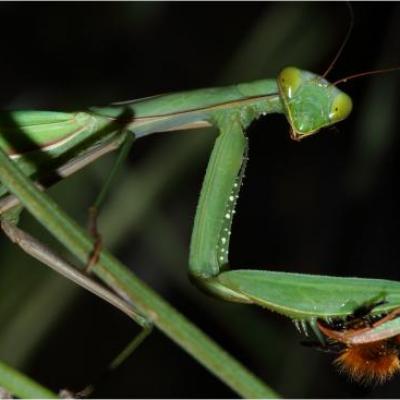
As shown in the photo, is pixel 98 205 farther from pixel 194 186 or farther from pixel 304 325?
Result: pixel 194 186

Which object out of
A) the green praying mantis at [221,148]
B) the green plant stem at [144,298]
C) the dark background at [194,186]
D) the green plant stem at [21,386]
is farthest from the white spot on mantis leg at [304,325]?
the dark background at [194,186]

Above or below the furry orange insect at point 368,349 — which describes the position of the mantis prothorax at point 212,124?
above

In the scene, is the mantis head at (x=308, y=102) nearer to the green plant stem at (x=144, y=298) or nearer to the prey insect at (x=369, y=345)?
the prey insect at (x=369, y=345)

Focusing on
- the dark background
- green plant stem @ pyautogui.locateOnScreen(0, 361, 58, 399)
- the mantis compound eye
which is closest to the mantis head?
the mantis compound eye

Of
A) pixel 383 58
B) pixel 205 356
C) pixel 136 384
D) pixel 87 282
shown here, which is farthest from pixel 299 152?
pixel 205 356

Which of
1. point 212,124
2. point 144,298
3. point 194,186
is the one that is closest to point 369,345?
point 144,298

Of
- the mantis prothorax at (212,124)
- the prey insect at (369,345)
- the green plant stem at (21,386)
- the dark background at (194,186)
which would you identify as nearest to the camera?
the green plant stem at (21,386)

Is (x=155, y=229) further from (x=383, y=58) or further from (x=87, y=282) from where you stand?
(x=87, y=282)
